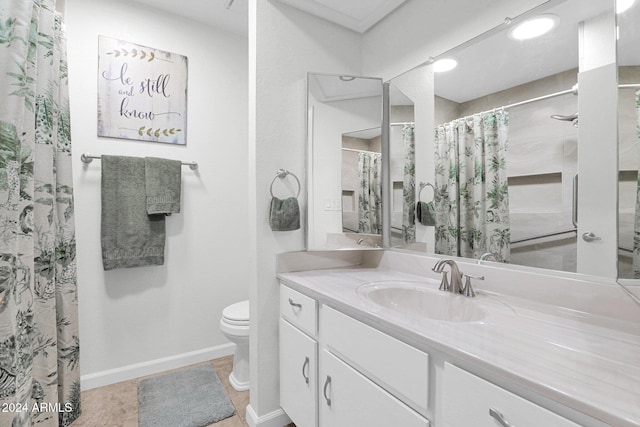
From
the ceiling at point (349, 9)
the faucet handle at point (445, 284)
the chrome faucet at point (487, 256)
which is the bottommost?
the faucet handle at point (445, 284)

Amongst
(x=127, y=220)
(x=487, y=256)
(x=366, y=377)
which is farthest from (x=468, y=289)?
(x=127, y=220)

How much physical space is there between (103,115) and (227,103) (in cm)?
85

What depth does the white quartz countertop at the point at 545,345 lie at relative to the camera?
527mm

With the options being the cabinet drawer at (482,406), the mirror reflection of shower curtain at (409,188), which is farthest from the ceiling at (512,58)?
the cabinet drawer at (482,406)

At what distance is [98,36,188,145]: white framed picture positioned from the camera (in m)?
1.94

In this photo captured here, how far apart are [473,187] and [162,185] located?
77.0 inches

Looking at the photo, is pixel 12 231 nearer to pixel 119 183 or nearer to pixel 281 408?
pixel 119 183

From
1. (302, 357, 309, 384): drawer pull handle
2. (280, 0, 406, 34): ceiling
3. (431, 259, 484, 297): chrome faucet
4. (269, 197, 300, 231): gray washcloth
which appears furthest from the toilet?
(280, 0, 406, 34): ceiling

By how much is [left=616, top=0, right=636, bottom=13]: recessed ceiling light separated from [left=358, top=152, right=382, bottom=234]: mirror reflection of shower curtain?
3.57 feet

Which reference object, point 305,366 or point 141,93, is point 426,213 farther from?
point 141,93

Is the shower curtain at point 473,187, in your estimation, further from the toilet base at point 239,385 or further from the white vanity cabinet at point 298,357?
the toilet base at point 239,385

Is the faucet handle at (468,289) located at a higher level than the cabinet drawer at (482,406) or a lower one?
higher

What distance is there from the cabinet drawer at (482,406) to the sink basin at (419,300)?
0.42 meters

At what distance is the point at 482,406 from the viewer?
2.14 ft
